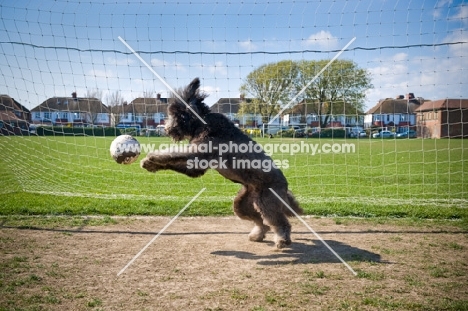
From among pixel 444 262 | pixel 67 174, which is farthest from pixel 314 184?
pixel 67 174

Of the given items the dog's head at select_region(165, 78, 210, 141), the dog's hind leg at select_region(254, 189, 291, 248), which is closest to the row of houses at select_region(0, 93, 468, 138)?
the dog's head at select_region(165, 78, 210, 141)

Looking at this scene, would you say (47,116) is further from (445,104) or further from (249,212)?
(445,104)

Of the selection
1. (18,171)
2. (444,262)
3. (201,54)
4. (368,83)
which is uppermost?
(201,54)

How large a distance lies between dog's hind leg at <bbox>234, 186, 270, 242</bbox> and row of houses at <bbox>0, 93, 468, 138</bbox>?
12.7 feet

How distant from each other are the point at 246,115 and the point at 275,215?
6.13 meters

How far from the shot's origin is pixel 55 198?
10289mm

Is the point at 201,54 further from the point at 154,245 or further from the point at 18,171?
the point at 18,171

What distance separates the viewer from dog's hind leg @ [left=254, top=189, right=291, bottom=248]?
20.9ft

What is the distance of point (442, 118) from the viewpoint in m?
13.1

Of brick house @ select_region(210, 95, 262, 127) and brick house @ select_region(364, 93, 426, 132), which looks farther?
brick house @ select_region(364, 93, 426, 132)

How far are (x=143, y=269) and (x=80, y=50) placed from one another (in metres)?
7.11

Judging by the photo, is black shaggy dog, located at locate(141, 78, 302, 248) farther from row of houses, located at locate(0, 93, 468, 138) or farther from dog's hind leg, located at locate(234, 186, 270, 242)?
row of houses, located at locate(0, 93, 468, 138)

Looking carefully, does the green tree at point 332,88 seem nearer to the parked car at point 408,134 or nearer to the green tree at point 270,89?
the green tree at point 270,89

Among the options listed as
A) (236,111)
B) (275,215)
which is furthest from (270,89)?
(275,215)
